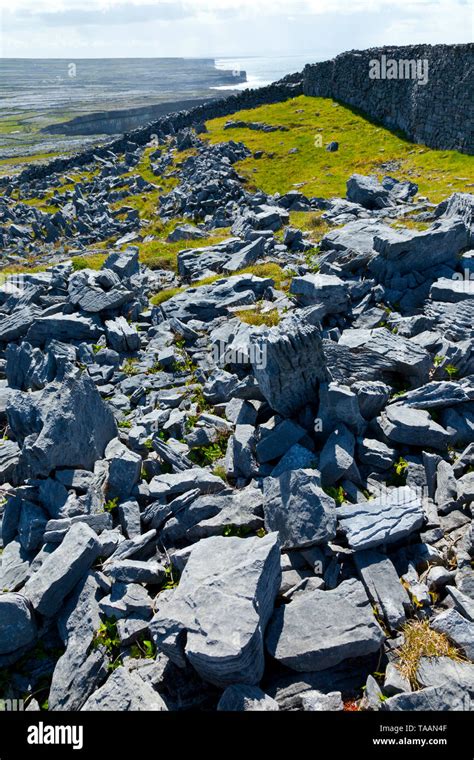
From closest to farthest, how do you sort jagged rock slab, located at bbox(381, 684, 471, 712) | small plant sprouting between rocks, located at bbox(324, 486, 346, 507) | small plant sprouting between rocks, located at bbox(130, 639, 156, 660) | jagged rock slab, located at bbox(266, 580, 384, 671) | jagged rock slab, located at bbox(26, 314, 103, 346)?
jagged rock slab, located at bbox(381, 684, 471, 712) < jagged rock slab, located at bbox(266, 580, 384, 671) < small plant sprouting between rocks, located at bbox(130, 639, 156, 660) < small plant sprouting between rocks, located at bbox(324, 486, 346, 507) < jagged rock slab, located at bbox(26, 314, 103, 346)

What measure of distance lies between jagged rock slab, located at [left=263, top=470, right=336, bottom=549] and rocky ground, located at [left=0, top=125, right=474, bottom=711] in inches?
1.1

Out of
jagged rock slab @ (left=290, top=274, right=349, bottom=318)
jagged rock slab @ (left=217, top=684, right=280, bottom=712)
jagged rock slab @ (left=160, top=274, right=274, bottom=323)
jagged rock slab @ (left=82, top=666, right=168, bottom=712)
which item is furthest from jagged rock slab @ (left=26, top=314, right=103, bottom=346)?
jagged rock slab @ (left=217, top=684, right=280, bottom=712)

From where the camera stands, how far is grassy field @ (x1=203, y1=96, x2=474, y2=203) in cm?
3181

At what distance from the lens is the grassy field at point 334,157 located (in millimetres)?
31809

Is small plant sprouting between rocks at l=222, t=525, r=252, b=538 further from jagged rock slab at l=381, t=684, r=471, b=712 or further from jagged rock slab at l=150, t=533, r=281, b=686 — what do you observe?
jagged rock slab at l=381, t=684, r=471, b=712

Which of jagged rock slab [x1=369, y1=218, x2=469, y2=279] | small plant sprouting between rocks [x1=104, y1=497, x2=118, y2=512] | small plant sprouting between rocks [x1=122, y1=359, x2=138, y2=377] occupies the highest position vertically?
jagged rock slab [x1=369, y1=218, x2=469, y2=279]

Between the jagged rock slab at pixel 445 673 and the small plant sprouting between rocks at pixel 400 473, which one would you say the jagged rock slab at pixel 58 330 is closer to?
the small plant sprouting between rocks at pixel 400 473

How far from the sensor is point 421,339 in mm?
11664
